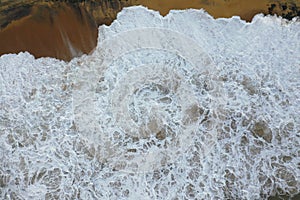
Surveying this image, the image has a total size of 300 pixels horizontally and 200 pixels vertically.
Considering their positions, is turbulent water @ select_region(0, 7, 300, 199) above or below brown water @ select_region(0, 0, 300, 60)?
below

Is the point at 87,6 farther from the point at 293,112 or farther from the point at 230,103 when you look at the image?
the point at 293,112

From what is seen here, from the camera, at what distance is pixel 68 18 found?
54.0 inches

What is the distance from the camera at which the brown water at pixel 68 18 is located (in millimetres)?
1343

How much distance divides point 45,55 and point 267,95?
885 mm

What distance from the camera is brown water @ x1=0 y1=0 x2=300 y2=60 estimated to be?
1.34 meters

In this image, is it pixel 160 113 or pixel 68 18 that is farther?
pixel 68 18

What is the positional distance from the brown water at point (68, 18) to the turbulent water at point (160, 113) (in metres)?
0.04

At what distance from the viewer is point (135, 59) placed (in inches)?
52.9

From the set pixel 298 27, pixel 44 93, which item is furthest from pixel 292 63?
pixel 44 93

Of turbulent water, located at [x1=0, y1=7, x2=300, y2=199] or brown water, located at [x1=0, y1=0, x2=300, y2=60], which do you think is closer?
turbulent water, located at [x1=0, y1=7, x2=300, y2=199]

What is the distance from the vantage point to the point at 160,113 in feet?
4.11

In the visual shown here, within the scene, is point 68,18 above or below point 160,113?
above

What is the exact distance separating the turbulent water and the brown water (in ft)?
0.12

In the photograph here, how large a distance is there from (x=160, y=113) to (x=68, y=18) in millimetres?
551
